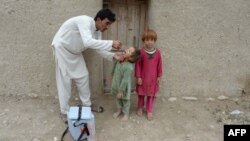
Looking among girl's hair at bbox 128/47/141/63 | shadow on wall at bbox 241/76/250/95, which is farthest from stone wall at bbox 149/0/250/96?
girl's hair at bbox 128/47/141/63

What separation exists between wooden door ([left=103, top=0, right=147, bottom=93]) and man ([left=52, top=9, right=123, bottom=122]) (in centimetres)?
67

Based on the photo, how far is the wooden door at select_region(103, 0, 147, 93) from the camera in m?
4.88

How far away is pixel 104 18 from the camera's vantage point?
397cm

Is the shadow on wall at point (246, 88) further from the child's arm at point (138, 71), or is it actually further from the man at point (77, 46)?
the man at point (77, 46)

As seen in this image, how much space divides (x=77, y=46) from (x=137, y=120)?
4.50 feet

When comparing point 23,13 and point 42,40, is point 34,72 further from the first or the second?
point 23,13

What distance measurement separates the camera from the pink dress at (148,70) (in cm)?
443

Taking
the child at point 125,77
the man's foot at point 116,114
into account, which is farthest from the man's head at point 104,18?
the man's foot at point 116,114

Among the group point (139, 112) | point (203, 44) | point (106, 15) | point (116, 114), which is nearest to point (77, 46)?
point (106, 15)

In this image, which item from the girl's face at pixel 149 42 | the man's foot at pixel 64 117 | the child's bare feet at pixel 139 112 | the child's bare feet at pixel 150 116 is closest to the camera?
the girl's face at pixel 149 42

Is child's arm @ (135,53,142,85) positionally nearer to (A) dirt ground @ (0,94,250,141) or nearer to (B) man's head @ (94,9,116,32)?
(A) dirt ground @ (0,94,250,141)

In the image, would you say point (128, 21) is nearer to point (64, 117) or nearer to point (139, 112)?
point (139, 112)

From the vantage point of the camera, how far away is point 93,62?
4.96 metres

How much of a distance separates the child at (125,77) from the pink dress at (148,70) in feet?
0.67
